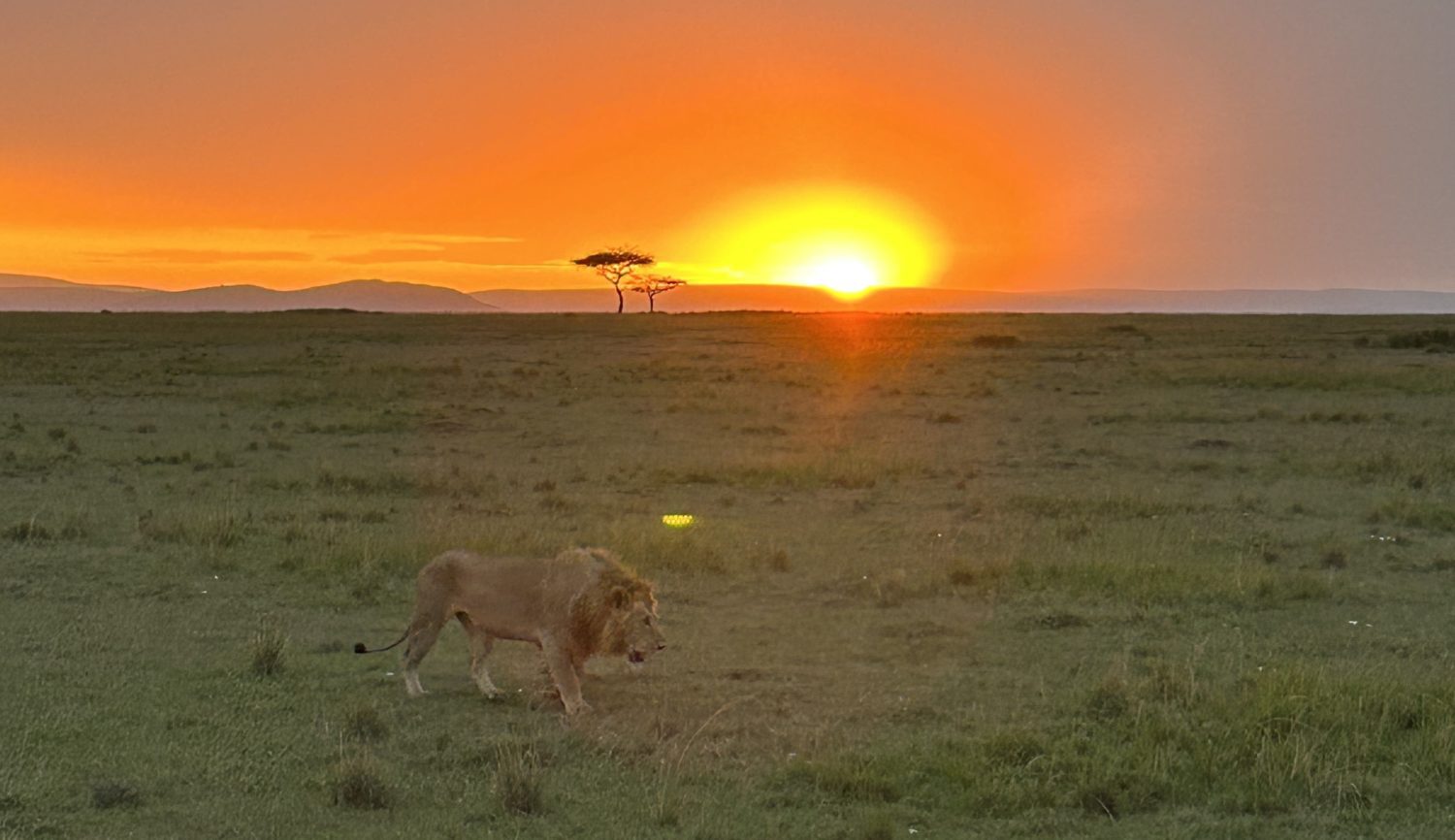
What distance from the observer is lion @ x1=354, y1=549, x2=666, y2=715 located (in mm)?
8586

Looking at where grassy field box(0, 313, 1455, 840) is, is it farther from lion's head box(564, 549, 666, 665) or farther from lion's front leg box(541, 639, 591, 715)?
lion's head box(564, 549, 666, 665)

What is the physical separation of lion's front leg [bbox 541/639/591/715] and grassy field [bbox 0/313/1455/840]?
8.0 inches

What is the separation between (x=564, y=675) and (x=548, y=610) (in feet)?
1.51

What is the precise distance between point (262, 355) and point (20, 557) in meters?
41.5

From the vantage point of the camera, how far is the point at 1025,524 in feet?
53.5

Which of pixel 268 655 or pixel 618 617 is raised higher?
pixel 618 617

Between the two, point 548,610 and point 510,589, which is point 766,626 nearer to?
point 548,610

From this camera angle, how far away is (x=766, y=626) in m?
11.4

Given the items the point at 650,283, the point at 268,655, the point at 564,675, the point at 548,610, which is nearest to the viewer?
the point at 564,675

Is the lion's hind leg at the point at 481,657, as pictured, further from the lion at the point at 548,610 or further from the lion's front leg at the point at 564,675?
the lion's front leg at the point at 564,675

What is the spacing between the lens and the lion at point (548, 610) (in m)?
8.59

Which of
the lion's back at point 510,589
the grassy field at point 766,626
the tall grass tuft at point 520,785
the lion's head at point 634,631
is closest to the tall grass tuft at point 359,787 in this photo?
the grassy field at point 766,626

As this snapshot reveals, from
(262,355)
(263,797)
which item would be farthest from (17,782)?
(262,355)

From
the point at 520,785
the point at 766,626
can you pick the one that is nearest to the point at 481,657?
the point at 520,785
